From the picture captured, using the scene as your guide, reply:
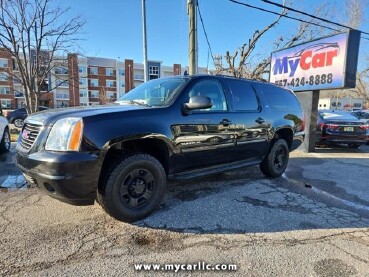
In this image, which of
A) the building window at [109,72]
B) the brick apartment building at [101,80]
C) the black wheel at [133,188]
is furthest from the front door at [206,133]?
the building window at [109,72]

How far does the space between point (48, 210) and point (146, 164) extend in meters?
1.56

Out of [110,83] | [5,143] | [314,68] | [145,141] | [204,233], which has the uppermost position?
[110,83]

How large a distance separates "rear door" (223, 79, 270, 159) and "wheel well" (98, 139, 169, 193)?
1.40 metres

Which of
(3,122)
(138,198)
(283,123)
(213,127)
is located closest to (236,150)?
(213,127)

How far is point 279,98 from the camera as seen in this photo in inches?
231

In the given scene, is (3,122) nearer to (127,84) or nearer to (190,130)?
(190,130)

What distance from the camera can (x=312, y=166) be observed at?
24.2 feet

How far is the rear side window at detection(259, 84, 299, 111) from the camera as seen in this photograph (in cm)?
558

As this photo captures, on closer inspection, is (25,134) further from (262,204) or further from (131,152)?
(262,204)

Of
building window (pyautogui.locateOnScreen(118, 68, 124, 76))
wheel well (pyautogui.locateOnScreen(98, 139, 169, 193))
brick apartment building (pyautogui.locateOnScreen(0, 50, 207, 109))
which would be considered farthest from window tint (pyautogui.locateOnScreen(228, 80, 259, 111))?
building window (pyautogui.locateOnScreen(118, 68, 124, 76))

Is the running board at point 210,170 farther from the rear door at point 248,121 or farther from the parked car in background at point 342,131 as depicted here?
the parked car in background at point 342,131

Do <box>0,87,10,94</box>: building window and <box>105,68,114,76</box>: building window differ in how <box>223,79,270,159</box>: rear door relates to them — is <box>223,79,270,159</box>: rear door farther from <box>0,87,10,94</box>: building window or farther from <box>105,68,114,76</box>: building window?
<box>105,68,114,76</box>: building window

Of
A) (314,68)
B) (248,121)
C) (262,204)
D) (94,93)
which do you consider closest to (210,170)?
(262,204)

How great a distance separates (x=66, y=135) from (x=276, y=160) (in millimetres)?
4255
